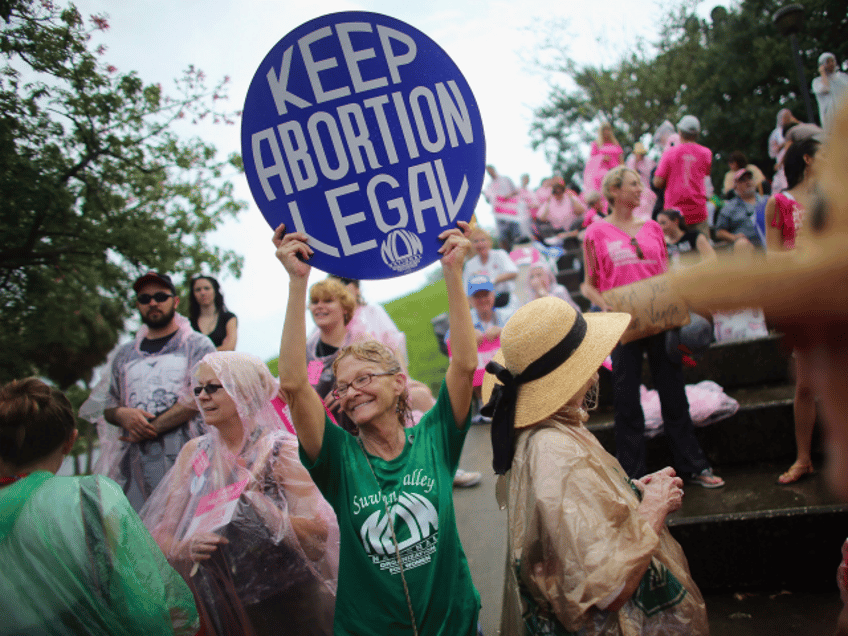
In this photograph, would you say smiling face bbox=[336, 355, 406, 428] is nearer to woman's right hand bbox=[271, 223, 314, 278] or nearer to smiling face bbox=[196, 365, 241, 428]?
woman's right hand bbox=[271, 223, 314, 278]

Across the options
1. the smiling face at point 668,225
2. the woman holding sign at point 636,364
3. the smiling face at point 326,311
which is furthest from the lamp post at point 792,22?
the smiling face at point 326,311

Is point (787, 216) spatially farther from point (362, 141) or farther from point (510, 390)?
point (362, 141)

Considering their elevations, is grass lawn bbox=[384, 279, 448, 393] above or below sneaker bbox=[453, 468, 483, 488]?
below

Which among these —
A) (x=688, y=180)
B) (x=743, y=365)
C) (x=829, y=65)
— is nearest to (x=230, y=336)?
(x=743, y=365)

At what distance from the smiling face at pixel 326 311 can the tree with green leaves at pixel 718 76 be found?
2030 centimetres

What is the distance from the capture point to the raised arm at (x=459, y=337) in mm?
1839

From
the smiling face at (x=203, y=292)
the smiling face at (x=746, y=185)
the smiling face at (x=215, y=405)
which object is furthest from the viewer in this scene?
the smiling face at (x=746, y=185)

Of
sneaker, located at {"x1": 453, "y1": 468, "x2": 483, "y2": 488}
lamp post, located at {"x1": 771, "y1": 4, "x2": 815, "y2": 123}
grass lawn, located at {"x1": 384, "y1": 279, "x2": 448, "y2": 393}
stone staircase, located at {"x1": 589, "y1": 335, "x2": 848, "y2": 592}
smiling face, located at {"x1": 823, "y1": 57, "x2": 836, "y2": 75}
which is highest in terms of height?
lamp post, located at {"x1": 771, "y1": 4, "x2": 815, "y2": 123}

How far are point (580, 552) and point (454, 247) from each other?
38.9 inches

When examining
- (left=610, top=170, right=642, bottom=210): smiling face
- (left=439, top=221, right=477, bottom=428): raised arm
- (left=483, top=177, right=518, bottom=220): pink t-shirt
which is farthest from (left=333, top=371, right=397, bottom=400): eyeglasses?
(left=483, top=177, right=518, bottom=220): pink t-shirt

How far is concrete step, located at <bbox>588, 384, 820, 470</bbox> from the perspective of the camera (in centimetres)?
349

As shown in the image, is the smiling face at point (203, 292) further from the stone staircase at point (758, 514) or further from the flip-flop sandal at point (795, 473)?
the flip-flop sandal at point (795, 473)

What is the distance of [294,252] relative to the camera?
1.77 metres

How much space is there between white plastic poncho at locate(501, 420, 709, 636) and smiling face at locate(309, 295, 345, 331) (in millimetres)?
2337
